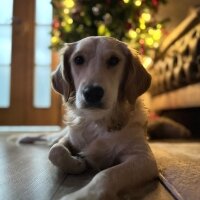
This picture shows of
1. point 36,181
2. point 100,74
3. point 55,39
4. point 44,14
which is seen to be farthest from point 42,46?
point 36,181

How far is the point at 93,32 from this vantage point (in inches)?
152

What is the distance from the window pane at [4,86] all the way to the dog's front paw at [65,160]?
13.0 feet

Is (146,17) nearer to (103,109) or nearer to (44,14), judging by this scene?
(44,14)

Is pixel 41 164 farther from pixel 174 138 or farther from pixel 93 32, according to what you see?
pixel 93 32

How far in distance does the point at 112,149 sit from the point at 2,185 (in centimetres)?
43

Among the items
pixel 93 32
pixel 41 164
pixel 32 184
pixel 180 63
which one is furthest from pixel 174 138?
pixel 32 184

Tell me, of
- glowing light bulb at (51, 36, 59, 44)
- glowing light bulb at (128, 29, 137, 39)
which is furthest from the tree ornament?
glowing light bulb at (51, 36, 59, 44)

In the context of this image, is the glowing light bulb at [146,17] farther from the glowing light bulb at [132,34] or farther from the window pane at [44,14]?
the window pane at [44,14]

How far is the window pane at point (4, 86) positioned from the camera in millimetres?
5363

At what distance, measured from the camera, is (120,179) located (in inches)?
47.9

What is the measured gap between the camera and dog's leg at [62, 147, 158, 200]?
1084 millimetres

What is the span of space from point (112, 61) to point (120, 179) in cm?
55

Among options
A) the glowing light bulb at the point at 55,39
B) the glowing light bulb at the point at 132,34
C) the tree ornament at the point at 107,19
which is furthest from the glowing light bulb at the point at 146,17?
the glowing light bulb at the point at 55,39

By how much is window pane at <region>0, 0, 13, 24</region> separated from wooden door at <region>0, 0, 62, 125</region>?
0.07 metres
